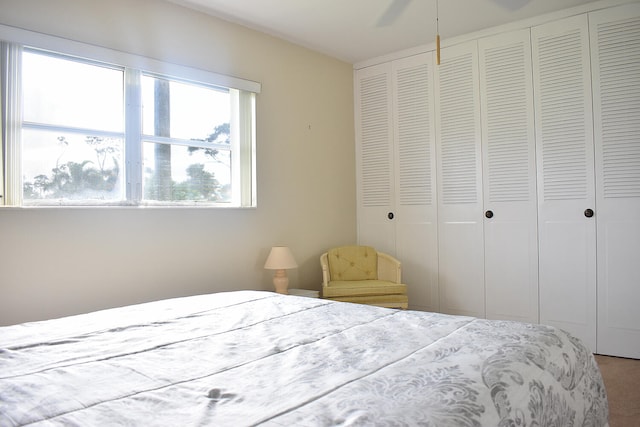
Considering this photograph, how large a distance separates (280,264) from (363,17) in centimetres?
198

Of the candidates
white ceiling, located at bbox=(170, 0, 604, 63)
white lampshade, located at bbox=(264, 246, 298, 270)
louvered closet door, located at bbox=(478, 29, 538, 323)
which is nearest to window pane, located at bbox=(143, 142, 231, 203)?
white lampshade, located at bbox=(264, 246, 298, 270)

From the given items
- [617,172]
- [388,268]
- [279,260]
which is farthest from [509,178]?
[279,260]

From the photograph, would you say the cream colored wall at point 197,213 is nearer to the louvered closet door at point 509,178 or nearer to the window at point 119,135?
the window at point 119,135

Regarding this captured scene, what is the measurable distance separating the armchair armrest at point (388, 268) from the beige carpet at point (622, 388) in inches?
62.0

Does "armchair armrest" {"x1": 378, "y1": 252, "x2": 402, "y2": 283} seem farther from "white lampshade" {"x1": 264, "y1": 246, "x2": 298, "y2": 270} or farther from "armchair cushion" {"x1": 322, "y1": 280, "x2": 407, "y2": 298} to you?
"white lampshade" {"x1": 264, "y1": 246, "x2": 298, "y2": 270}

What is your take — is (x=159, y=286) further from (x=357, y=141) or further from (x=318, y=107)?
(x=357, y=141)

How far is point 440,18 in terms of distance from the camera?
144 inches

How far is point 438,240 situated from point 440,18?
6.01ft

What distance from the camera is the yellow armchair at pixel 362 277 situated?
3750 millimetres

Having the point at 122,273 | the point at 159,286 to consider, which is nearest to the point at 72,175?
the point at 122,273

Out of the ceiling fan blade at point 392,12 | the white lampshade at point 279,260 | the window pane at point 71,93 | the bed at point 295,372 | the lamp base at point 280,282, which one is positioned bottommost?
the lamp base at point 280,282

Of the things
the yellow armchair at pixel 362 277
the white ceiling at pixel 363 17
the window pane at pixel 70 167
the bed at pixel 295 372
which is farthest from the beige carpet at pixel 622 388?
the window pane at pixel 70 167

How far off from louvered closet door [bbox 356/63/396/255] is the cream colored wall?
10 cm

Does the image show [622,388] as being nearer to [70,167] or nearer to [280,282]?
[280,282]
